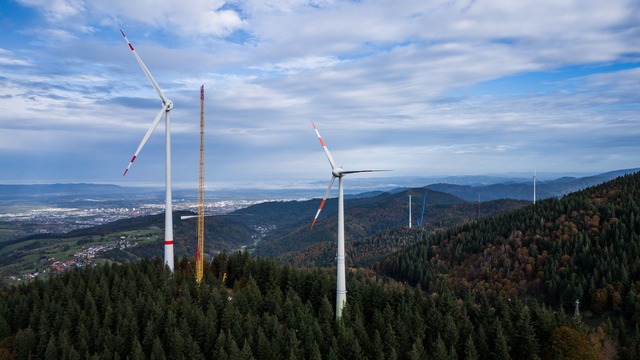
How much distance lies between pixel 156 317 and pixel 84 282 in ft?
130

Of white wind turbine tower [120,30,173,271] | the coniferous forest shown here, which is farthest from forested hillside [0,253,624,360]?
white wind turbine tower [120,30,173,271]

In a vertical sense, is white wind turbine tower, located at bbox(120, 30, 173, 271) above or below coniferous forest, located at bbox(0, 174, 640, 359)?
above

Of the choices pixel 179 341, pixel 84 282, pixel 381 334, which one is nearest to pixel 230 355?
pixel 179 341

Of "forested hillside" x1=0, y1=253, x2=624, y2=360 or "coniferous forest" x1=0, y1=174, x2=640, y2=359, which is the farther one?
"coniferous forest" x1=0, y1=174, x2=640, y2=359

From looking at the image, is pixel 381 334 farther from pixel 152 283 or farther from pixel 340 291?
pixel 152 283

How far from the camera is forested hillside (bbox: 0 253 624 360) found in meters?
77.4

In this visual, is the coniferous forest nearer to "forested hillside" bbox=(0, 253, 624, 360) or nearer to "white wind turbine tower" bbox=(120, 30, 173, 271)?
"forested hillside" bbox=(0, 253, 624, 360)

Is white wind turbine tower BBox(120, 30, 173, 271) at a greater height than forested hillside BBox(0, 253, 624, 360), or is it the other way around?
white wind turbine tower BBox(120, 30, 173, 271)

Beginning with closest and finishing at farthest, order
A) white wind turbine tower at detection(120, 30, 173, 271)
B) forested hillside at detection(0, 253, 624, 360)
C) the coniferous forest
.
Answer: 1. forested hillside at detection(0, 253, 624, 360)
2. the coniferous forest
3. white wind turbine tower at detection(120, 30, 173, 271)

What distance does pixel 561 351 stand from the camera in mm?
77250

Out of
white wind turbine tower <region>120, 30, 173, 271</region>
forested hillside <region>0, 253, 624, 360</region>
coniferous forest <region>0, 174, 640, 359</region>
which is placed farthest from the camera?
white wind turbine tower <region>120, 30, 173, 271</region>

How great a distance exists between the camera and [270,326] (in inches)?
3337

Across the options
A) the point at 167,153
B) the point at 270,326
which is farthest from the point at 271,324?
the point at 167,153

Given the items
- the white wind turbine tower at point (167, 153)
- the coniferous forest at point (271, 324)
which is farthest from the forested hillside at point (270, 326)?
the white wind turbine tower at point (167, 153)
